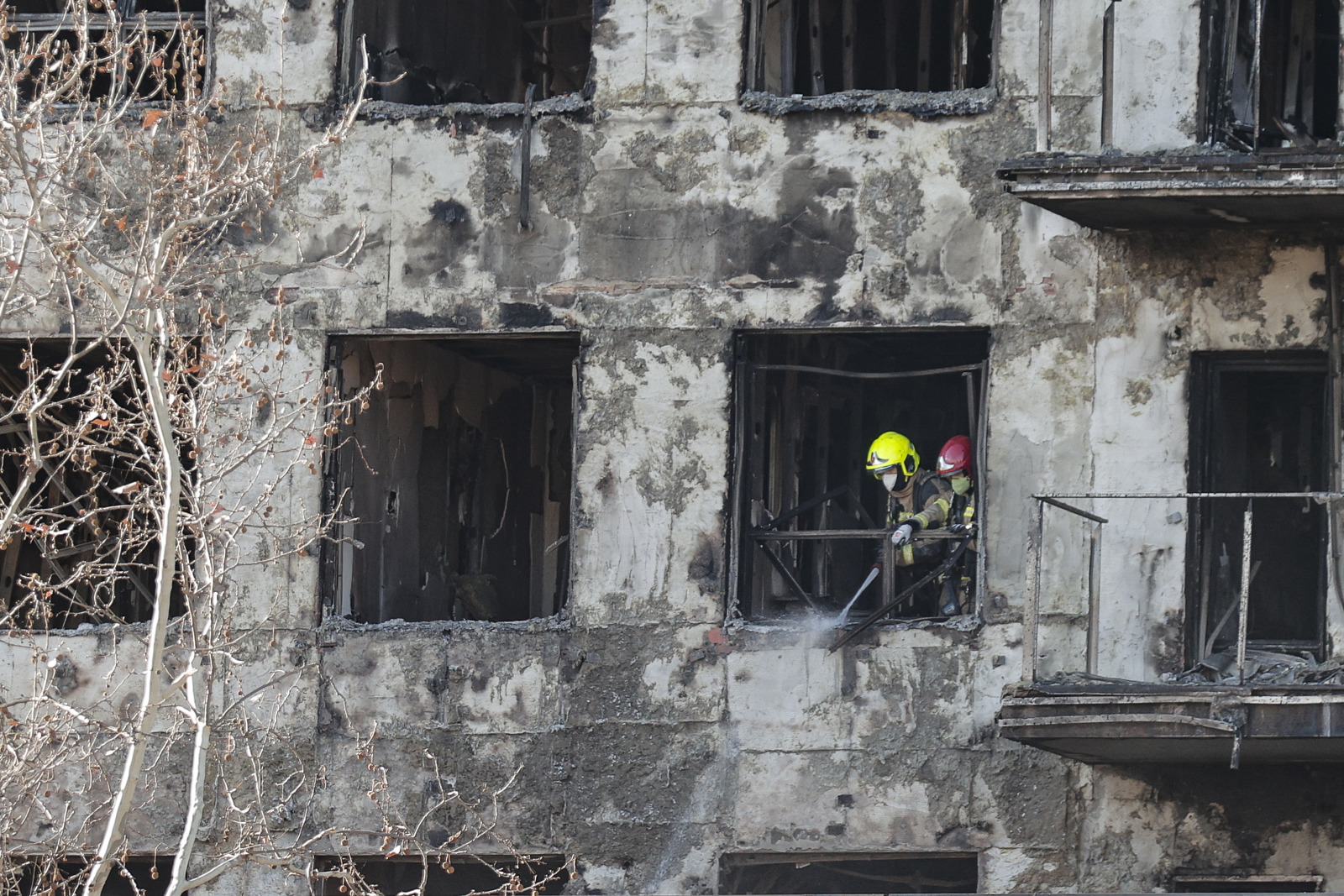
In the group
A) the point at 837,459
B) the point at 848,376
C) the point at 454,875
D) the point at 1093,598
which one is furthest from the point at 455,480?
the point at 1093,598

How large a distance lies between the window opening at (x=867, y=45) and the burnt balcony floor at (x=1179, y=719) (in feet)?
14.5

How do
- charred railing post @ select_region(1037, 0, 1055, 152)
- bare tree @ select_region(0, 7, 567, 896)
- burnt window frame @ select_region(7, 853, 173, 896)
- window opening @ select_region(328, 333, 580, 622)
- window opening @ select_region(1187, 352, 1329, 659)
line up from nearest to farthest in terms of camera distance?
charred railing post @ select_region(1037, 0, 1055, 152) → bare tree @ select_region(0, 7, 567, 896) → window opening @ select_region(1187, 352, 1329, 659) → burnt window frame @ select_region(7, 853, 173, 896) → window opening @ select_region(328, 333, 580, 622)

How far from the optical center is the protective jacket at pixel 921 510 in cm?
1198

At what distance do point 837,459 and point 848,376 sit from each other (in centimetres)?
233

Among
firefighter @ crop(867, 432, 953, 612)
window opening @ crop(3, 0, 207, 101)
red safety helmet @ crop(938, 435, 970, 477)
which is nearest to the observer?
firefighter @ crop(867, 432, 953, 612)

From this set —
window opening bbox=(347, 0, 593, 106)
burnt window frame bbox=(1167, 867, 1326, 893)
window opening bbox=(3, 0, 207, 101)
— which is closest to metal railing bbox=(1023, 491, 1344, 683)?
burnt window frame bbox=(1167, 867, 1326, 893)

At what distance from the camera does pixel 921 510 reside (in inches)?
476

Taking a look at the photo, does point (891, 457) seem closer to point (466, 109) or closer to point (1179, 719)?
point (1179, 719)

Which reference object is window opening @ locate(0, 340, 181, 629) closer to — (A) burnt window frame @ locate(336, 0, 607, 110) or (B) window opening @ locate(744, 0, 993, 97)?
(A) burnt window frame @ locate(336, 0, 607, 110)

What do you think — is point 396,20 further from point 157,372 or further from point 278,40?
point 157,372

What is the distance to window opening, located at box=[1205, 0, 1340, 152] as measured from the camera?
38.0 ft

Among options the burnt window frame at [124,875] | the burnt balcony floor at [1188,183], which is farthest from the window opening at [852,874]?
the burnt balcony floor at [1188,183]

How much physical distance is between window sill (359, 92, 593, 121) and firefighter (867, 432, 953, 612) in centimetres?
285

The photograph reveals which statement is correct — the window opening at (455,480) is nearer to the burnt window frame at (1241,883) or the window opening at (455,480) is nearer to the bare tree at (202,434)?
the bare tree at (202,434)
